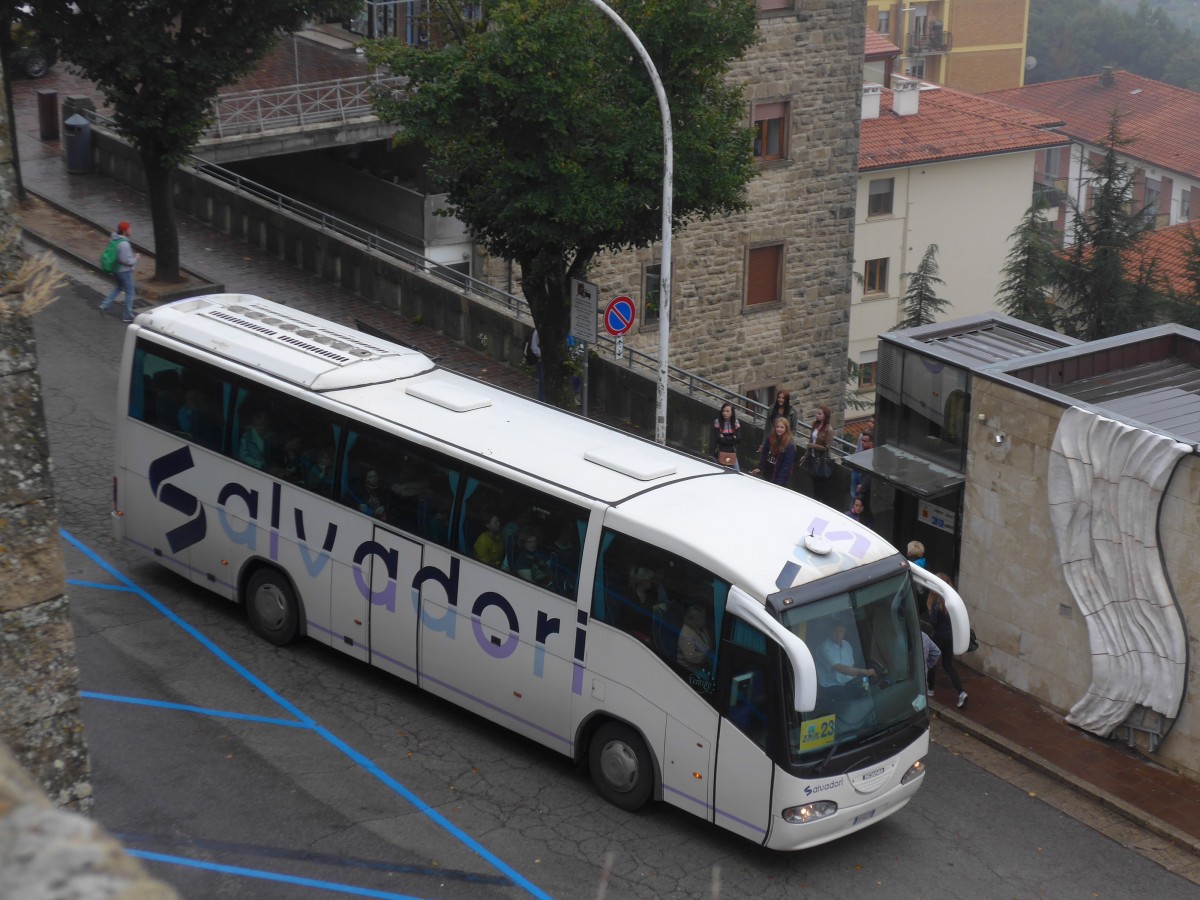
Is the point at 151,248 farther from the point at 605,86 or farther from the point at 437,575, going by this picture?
the point at 437,575

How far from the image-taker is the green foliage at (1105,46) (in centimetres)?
11256

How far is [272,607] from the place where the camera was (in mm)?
13906

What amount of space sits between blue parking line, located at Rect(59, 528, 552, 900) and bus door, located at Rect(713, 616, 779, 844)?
1.52 meters

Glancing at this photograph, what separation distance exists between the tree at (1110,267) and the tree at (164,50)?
13.7 m

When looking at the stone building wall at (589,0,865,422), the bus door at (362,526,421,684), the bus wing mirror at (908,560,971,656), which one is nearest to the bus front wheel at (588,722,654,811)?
the bus door at (362,526,421,684)

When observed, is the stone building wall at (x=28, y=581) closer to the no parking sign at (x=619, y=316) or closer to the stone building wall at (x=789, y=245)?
the no parking sign at (x=619, y=316)

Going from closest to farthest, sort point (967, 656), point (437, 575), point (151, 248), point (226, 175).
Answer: point (437, 575) → point (967, 656) → point (151, 248) → point (226, 175)

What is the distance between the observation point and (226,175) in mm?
31203

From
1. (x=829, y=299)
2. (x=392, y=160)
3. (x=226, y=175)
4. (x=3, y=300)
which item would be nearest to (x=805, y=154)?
(x=829, y=299)

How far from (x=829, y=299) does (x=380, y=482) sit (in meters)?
24.6

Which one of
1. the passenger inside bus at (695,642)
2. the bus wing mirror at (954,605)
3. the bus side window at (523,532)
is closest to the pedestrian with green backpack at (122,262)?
the bus side window at (523,532)

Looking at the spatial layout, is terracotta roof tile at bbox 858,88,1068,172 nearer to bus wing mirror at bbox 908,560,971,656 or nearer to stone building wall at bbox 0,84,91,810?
bus wing mirror at bbox 908,560,971,656

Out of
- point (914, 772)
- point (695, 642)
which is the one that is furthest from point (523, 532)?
point (914, 772)

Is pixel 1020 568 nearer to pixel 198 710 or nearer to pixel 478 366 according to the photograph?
pixel 198 710
